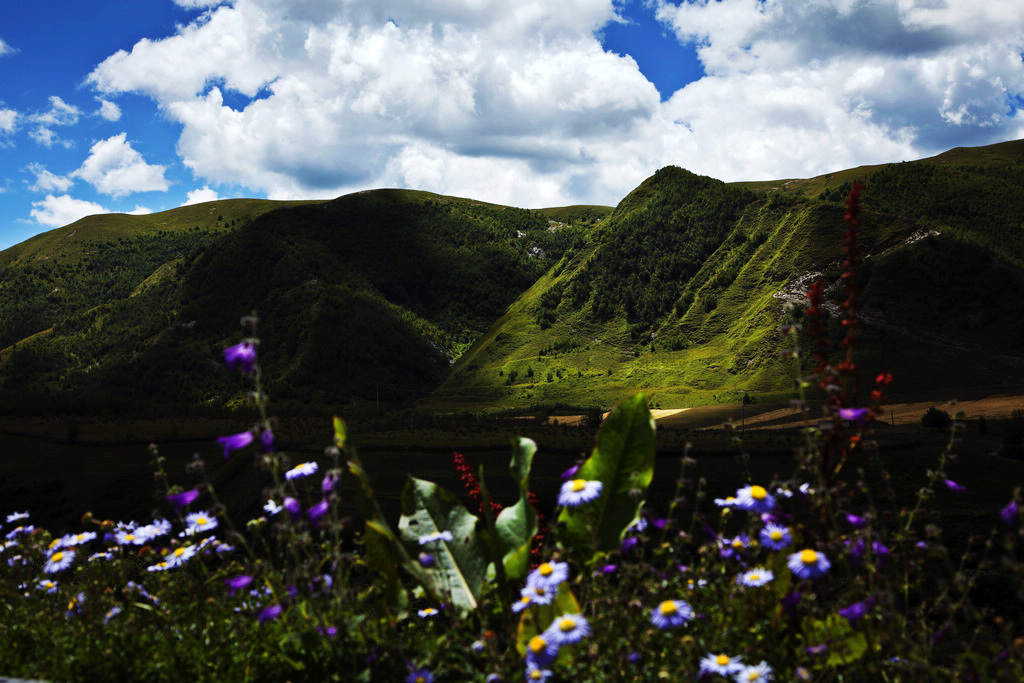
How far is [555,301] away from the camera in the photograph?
237 feet

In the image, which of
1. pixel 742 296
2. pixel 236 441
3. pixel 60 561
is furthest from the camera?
pixel 742 296

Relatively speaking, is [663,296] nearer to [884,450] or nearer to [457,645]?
[884,450]

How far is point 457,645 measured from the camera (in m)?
2.36

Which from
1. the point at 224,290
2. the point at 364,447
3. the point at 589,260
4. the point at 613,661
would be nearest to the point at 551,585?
the point at 613,661

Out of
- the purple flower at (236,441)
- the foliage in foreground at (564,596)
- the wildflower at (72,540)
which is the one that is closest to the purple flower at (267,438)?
the foliage in foreground at (564,596)

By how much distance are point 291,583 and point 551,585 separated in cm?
109

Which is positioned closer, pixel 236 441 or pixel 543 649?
pixel 543 649

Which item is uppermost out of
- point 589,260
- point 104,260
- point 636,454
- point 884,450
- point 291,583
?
point 104,260

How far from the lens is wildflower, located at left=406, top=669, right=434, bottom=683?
2.10 metres

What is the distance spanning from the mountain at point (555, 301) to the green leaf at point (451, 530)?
1928 cm

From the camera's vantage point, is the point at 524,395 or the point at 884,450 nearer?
the point at 884,450

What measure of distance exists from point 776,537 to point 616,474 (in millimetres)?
796

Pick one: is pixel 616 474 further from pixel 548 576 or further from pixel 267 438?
pixel 267 438

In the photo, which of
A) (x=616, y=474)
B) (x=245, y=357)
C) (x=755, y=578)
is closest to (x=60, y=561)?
(x=245, y=357)
